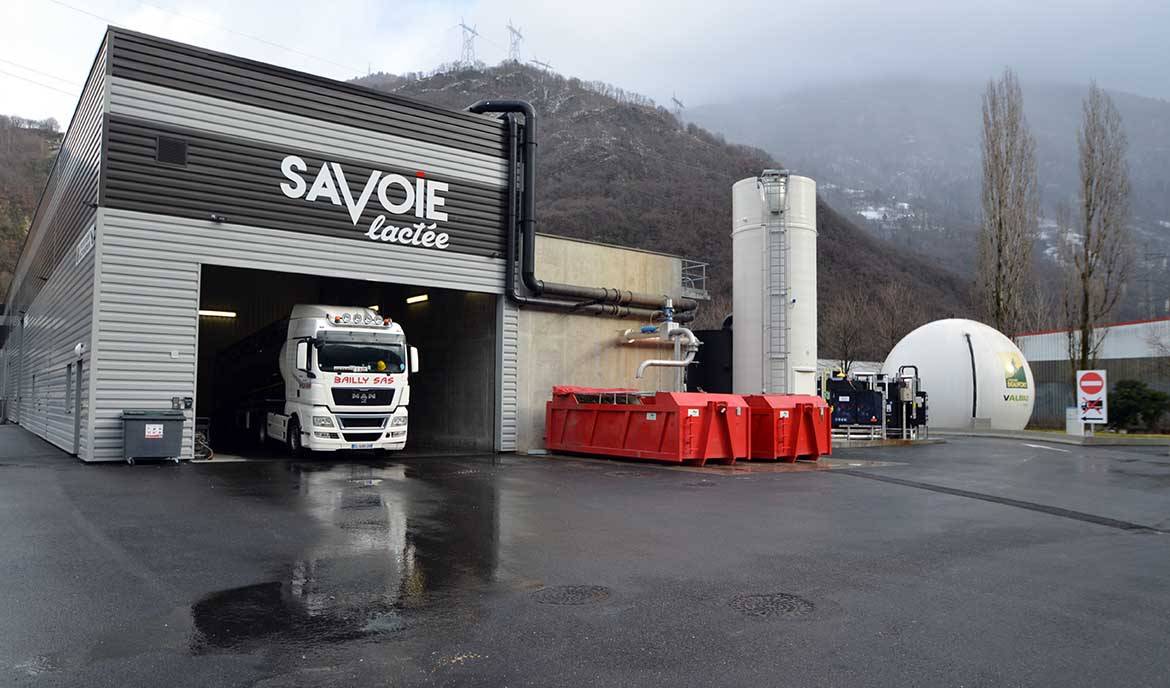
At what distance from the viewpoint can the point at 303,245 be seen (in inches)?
742

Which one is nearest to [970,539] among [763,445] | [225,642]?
[225,642]

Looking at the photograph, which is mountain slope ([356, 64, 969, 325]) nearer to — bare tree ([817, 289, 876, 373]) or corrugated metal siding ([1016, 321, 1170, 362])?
bare tree ([817, 289, 876, 373])

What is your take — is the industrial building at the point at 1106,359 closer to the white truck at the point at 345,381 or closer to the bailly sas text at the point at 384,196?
the bailly sas text at the point at 384,196

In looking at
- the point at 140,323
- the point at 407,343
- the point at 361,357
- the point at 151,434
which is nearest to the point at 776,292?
the point at 407,343

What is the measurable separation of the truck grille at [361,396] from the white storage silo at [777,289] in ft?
38.6

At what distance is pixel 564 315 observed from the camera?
2330 cm

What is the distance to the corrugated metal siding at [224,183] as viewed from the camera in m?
16.8

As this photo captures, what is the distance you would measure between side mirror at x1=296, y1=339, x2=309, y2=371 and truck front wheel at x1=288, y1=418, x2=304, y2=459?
4.45 feet

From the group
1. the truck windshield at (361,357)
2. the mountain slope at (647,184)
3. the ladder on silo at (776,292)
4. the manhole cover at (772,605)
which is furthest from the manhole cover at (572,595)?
the mountain slope at (647,184)

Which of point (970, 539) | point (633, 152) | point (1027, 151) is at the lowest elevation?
point (970, 539)

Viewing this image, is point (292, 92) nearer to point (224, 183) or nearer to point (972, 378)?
point (224, 183)

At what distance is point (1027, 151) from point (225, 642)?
52050 mm

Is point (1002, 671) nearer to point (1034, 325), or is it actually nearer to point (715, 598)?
point (715, 598)

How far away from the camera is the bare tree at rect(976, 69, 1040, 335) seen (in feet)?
150
